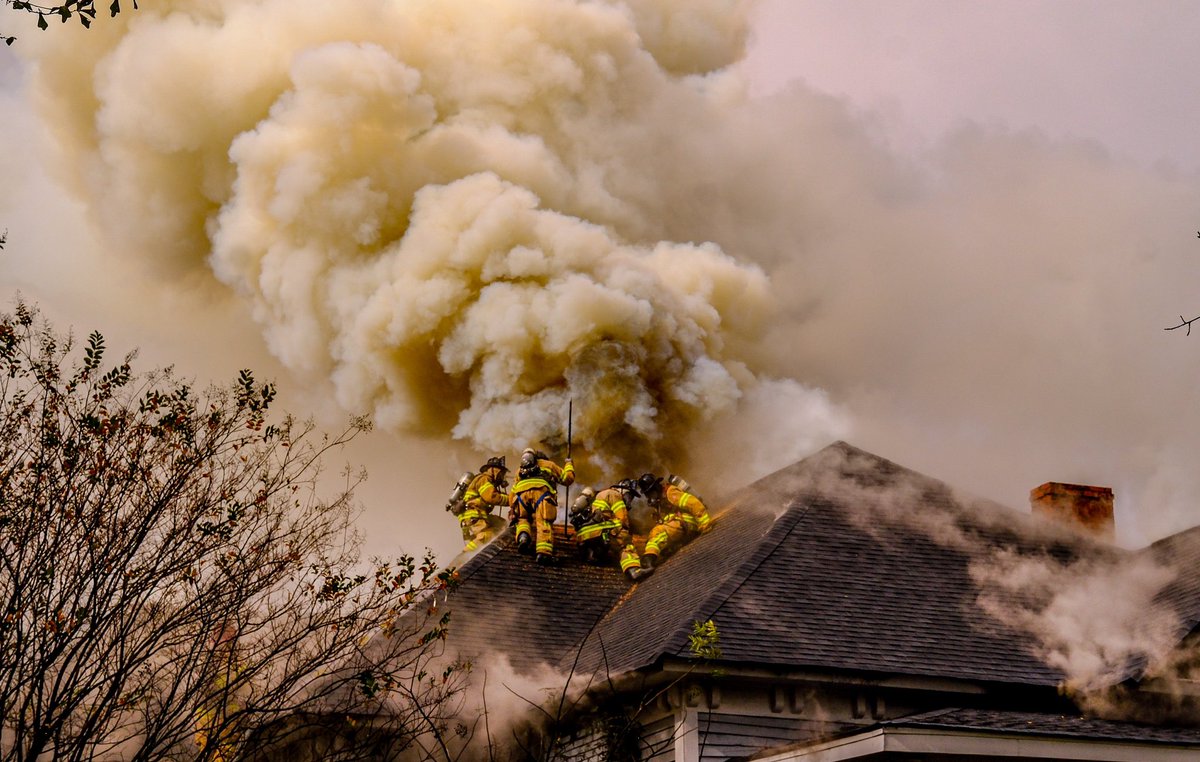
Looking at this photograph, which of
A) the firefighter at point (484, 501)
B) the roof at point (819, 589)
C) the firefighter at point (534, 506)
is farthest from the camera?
the firefighter at point (484, 501)

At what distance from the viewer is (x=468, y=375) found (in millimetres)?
22812

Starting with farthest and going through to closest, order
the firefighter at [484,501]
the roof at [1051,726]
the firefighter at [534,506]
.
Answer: the firefighter at [484,501] → the firefighter at [534,506] → the roof at [1051,726]

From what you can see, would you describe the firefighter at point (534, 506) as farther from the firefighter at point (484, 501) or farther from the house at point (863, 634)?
the firefighter at point (484, 501)

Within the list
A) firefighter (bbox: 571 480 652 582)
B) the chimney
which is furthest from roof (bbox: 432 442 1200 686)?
the chimney

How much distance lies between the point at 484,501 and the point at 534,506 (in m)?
1.82

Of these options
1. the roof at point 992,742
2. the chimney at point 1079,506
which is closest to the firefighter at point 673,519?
the chimney at point 1079,506

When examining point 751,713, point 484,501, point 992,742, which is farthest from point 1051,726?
point 484,501

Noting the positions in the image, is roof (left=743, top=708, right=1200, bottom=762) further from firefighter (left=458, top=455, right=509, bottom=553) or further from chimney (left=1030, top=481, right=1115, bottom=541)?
firefighter (left=458, top=455, right=509, bottom=553)

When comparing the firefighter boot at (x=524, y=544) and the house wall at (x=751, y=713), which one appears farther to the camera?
the firefighter boot at (x=524, y=544)

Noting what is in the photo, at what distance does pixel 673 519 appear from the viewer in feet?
58.2

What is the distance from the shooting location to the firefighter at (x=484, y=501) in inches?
752

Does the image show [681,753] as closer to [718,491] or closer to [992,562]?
[992,562]

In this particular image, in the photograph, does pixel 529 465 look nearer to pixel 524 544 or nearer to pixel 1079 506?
pixel 524 544

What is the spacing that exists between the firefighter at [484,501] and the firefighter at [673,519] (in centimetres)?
235
